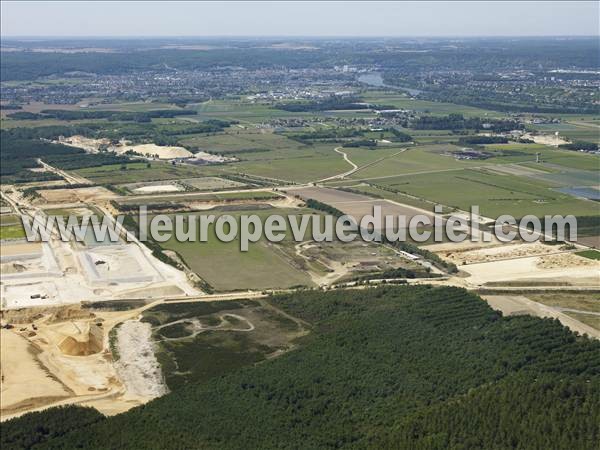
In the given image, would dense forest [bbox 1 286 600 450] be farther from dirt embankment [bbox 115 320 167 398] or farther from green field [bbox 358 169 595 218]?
green field [bbox 358 169 595 218]

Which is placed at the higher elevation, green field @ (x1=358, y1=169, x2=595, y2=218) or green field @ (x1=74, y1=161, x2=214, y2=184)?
green field @ (x1=74, y1=161, x2=214, y2=184)

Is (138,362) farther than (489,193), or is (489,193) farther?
(489,193)

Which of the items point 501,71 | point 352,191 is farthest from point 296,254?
point 501,71

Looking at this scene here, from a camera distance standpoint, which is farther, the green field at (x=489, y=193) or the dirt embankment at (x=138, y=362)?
the green field at (x=489, y=193)

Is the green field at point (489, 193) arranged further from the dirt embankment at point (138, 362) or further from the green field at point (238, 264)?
the dirt embankment at point (138, 362)

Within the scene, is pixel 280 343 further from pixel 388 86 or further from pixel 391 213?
pixel 388 86

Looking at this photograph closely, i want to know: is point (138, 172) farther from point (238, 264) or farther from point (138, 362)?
point (138, 362)

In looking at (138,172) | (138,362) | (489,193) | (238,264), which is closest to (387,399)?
(138,362)

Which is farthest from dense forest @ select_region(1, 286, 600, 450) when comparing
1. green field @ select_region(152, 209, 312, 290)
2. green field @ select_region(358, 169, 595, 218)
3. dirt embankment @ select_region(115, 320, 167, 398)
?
green field @ select_region(358, 169, 595, 218)

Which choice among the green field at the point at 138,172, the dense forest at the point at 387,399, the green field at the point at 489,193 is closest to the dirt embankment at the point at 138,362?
the dense forest at the point at 387,399
